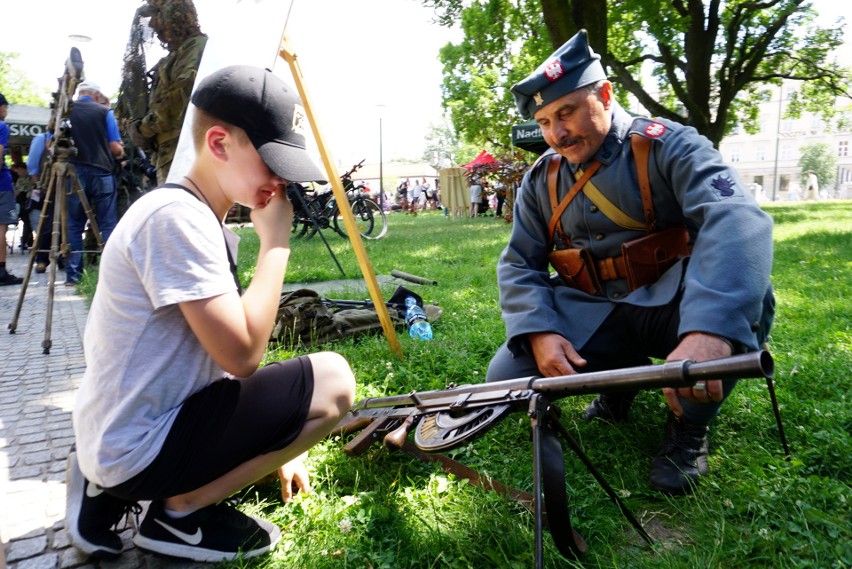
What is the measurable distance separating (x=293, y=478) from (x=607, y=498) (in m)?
1.22

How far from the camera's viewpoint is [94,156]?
7.31m

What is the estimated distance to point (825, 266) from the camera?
23.2 feet

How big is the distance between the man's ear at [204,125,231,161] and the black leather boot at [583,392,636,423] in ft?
6.85

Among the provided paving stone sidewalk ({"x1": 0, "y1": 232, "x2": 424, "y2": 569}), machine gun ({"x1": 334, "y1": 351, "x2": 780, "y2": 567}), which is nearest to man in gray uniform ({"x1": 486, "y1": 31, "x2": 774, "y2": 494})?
machine gun ({"x1": 334, "y1": 351, "x2": 780, "y2": 567})

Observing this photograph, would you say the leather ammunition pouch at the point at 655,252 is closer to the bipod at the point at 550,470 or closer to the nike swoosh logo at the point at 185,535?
the bipod at the point at 550,470

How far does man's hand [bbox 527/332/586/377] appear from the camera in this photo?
243 centimetres

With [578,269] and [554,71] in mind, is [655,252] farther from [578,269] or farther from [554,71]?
[554,71]

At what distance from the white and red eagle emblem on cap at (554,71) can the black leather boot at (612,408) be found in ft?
4.91

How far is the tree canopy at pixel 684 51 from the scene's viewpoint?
16259 mm

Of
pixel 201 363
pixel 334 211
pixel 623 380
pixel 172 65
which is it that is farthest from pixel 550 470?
pixel 334 211

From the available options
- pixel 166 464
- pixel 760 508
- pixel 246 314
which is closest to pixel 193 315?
pixel 246 314

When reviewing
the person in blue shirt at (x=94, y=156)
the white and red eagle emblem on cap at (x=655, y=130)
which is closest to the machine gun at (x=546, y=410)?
the white and red eagle emblem on cap at (x=655, y=130)

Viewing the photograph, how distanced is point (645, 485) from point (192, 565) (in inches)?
66.7

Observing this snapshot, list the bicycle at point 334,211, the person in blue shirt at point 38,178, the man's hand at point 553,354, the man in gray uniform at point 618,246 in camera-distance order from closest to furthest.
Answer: the man in gray uniform at point 618,246
the man's hand at point 553,354
the person in blue shirt at point 38,178
the bicycle at point 334,211
